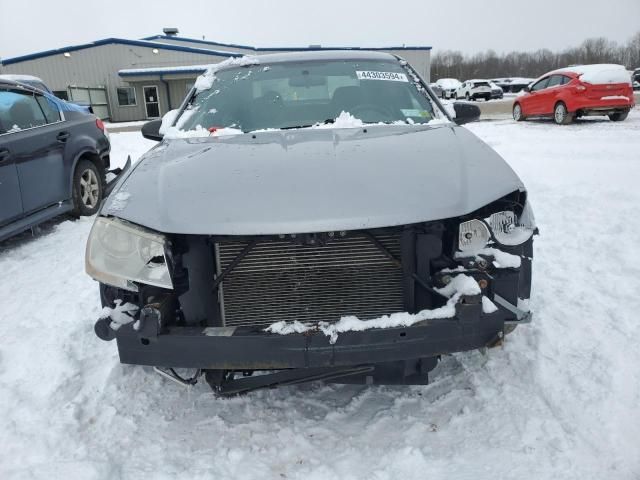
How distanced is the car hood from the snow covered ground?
3.24ft

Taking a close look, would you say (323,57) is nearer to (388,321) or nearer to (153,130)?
(153,130)

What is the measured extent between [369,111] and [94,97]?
29.8 m

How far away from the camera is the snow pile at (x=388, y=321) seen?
1990mm

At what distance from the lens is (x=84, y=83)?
29.2 meters

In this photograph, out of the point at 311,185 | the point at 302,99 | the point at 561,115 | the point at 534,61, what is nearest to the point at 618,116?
the point at 561,115

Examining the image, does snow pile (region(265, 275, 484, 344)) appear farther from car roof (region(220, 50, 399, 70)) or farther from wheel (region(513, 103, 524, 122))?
wheel (region(513, 103, 524, 122))

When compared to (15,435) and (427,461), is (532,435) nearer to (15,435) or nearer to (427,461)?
(427,461)

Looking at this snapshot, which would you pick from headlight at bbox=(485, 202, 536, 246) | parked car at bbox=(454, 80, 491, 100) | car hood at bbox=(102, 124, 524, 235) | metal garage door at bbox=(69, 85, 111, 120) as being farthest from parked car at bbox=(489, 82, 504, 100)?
headlight at bbox=(485, 202, 536, 246)

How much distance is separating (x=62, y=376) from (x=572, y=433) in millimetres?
2599

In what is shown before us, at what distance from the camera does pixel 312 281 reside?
7.14 feet

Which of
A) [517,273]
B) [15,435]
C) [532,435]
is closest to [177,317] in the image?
[15,435]

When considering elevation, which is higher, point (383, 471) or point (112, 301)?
point (112, 301)

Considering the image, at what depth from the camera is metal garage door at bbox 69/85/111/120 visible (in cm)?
2788

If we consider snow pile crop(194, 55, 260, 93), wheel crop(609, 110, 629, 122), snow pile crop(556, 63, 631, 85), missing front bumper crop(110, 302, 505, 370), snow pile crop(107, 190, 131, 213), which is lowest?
wheel crop(609, 110, 629, 122)
